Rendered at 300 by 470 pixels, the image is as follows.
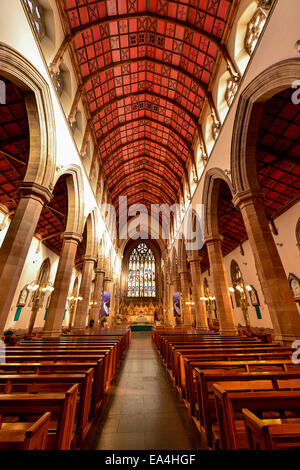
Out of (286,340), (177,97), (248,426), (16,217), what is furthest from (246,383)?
(177,97)

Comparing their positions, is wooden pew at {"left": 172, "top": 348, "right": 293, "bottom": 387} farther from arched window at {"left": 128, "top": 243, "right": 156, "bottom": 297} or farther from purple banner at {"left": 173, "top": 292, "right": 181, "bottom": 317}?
arched window at {"left": 128, "top": 243, "right": 156, "bottom": 297}

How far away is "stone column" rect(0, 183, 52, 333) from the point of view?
17.0 ft

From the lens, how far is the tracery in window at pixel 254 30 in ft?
23.3

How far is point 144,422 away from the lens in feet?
9.53

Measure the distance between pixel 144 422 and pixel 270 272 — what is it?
210 inches

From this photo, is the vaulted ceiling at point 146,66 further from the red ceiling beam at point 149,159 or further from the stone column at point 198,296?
the stone column at point 198,296

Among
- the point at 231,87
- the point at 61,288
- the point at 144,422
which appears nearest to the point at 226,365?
the point at 144,422

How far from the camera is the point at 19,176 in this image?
36.2 feet

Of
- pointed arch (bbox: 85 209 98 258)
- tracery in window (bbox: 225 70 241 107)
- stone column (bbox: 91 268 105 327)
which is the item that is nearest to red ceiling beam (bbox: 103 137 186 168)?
pointed arch (bbox: 85 209 98 258)

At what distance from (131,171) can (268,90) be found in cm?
1681

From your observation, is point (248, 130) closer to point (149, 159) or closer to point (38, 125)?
point (38, 125)

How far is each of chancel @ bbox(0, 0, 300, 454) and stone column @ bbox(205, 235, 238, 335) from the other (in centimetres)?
6

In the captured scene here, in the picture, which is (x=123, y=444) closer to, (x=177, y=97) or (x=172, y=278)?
(x=177, y=97)

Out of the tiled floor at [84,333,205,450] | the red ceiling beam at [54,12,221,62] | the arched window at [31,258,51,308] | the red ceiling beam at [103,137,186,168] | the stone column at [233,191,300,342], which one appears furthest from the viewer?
the arched window at [31,258,51,308]
